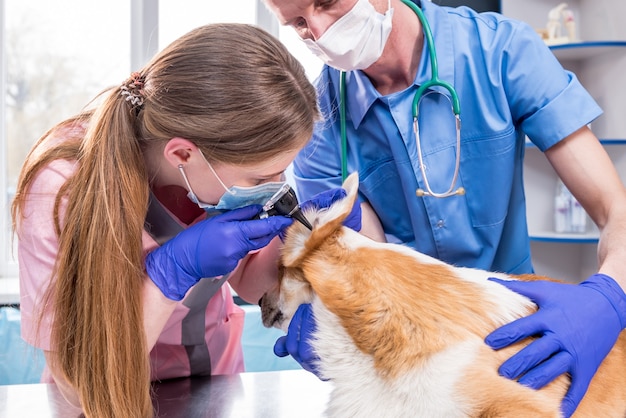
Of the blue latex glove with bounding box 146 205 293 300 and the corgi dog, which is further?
the blue latex glove with bounding box 146 205 293 300

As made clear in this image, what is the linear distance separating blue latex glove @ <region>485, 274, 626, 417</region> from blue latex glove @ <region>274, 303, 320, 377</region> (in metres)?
0.30

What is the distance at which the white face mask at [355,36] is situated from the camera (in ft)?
4.74

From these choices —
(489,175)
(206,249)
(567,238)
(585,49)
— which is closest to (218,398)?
(206,249)

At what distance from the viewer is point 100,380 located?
1198mm

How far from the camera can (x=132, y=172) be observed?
1223mm

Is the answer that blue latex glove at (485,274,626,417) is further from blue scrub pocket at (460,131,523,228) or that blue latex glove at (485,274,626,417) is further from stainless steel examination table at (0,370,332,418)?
stainless steel examination table at (0,370,332,418)

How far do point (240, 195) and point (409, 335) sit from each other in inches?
18.5

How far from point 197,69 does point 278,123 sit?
0.18m

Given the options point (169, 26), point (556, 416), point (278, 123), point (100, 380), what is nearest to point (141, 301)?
point (100, 380)

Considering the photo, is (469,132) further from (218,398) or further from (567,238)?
(567,238)

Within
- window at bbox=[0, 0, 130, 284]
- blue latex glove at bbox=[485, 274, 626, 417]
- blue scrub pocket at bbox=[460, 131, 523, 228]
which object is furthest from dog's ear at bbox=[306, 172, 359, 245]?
window at bbox=[0, 0, 130, 284]

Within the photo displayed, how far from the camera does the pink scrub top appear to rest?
127 cm

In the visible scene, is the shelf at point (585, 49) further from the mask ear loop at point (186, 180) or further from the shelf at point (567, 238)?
the mask ear loop at point (186, 180)

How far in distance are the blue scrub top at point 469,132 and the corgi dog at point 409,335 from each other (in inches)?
18.1
